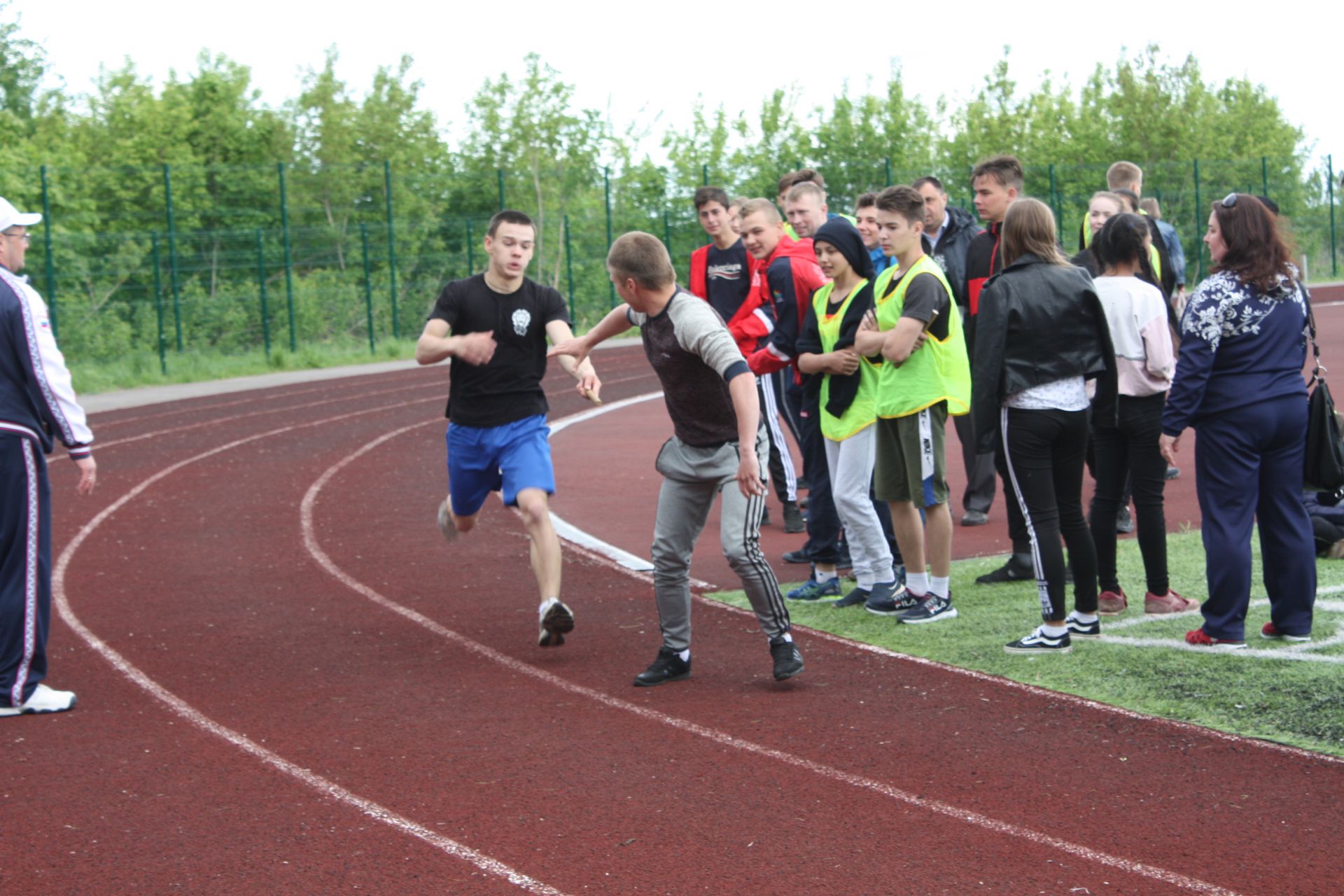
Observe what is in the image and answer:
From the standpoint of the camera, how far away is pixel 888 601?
760 cm

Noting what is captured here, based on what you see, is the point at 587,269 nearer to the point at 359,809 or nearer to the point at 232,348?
the point at 232,348

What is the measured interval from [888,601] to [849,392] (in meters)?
1.09

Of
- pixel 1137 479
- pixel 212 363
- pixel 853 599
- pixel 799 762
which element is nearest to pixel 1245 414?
pixel 1137 479

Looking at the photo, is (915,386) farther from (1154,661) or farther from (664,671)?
(664,671)

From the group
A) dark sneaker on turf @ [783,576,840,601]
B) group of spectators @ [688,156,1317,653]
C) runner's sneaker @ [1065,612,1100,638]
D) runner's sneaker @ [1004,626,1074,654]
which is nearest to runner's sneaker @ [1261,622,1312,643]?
group of spectators @ [688,156,1317,653]

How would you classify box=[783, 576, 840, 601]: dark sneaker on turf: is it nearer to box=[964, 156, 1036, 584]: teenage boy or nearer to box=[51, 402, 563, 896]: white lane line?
box=[964, 156, 1036, 584]: teenage boy

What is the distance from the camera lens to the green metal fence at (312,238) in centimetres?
2617

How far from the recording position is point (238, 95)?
47656 millimetres

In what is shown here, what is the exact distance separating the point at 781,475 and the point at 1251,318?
4263mm

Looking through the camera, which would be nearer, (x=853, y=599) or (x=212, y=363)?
(x=853, y=599)

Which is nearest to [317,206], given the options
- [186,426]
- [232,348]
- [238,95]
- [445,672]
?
[232,348]

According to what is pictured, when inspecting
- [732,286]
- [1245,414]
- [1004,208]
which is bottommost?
[1245,414]

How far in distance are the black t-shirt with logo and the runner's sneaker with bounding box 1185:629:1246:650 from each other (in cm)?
333

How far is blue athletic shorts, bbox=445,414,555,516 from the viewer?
7461mm
